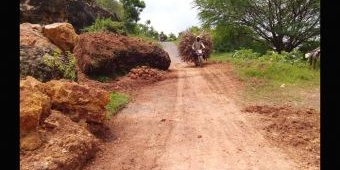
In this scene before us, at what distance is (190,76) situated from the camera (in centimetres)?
1625

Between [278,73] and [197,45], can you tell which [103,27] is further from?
[278,73]

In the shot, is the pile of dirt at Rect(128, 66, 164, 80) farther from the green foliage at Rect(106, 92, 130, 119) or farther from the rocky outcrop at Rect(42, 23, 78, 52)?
the rocky outcrop at Rect(42, 23, 78, 52)

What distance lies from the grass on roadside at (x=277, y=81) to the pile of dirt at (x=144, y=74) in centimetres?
259

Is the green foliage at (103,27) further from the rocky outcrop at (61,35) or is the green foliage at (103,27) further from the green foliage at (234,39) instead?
the rocky outcrop at (61,35)

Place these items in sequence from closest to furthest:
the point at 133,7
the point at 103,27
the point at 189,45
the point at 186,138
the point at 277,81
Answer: the point at 186,138
the point at 277,81
the point at 103,27
the point at 189,45
the point at 133,7

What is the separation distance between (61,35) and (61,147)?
16.0ft

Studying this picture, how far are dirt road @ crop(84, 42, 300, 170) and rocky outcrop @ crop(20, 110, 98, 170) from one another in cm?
25

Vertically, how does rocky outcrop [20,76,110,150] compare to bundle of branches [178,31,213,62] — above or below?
below

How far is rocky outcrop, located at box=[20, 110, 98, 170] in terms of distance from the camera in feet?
19.6

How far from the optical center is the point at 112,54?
15.0 meters

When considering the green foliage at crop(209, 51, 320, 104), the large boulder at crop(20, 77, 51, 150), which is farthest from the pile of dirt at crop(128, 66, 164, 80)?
the large boulder at crop(20, 77, 51, 150)

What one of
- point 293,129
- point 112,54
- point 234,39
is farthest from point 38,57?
point 234,39
